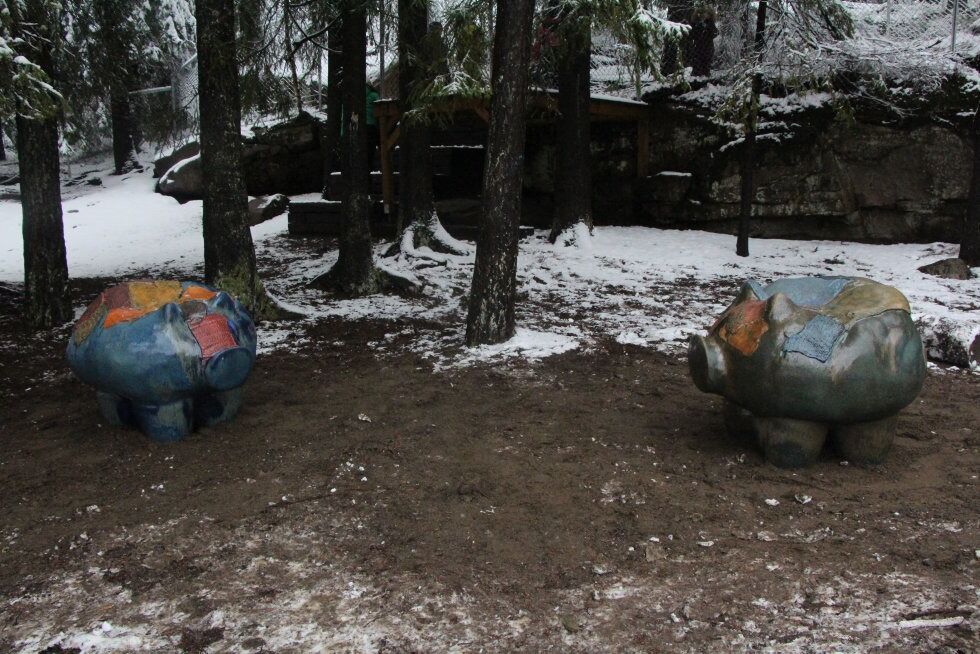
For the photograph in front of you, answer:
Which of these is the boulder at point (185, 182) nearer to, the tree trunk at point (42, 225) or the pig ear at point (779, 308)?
the tree trunk at point (42, 225)

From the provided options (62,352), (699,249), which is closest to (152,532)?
(62,352)

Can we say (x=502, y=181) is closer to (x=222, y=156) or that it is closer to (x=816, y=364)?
(x=222, y=156)

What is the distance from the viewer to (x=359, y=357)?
7.16 meters

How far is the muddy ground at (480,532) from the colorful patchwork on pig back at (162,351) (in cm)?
26

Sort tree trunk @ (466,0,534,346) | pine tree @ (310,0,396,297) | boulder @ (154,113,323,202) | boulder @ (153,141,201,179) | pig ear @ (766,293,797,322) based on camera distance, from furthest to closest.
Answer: boulder @ (153,141,201,179)
boulder @ (154,113,323,202)
pine tree @ (310,0,396,297)
tree trunk @ (466,0,534,346)
pig ear @ (766,293,797,322)

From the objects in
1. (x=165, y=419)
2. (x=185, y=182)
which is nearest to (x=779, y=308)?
(x=165, y=419)

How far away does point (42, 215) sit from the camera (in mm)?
7953

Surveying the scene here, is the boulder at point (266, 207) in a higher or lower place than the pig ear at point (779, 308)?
higher

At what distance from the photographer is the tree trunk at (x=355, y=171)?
902 centimetres

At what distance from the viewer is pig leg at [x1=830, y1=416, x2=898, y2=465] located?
14.4 ft

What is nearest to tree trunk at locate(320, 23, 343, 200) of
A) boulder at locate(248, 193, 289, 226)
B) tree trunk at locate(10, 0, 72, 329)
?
boulder at locate(248, 193, 289, 226)

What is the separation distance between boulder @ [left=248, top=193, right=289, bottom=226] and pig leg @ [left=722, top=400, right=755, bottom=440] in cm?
1280

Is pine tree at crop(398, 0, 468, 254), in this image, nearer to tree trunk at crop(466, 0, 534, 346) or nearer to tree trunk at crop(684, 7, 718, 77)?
tree trunk at crop(466, 0, 534, 346)

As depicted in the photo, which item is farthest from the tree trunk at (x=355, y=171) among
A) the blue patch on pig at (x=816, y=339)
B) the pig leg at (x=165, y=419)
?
the blue patch on pig at (x=816, y=339)
